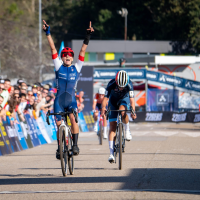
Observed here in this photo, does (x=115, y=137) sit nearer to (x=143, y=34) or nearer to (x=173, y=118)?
(x=173, y=118)

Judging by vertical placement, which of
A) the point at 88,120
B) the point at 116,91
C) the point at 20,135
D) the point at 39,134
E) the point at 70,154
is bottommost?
the point at 88,120

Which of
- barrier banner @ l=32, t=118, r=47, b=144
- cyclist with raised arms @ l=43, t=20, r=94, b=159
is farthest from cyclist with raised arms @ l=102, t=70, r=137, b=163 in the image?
barrier banner @ l=32, t=118, r=47, b=144

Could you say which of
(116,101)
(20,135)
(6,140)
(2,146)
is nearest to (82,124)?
(20,135)

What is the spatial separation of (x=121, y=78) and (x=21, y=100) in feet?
26.0

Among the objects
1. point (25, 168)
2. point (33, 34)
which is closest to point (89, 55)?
point (33, 34)

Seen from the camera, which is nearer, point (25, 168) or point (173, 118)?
point (25, 168)

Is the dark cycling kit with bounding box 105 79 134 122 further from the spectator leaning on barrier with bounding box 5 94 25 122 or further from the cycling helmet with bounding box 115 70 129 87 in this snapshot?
the spectator leaning on barrier with bounding box 5 94 25 122

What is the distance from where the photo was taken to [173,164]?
32.0 feet

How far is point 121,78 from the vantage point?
29.4 feet

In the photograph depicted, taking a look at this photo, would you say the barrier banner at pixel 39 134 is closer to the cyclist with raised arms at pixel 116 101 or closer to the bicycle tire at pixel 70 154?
the cyclist with raised arms at pixel 116 101

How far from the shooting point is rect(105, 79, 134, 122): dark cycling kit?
30.6 ft

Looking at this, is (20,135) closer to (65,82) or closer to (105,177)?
(65,82)

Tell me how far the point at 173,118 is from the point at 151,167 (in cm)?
1776

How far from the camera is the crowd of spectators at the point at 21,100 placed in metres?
14.1
